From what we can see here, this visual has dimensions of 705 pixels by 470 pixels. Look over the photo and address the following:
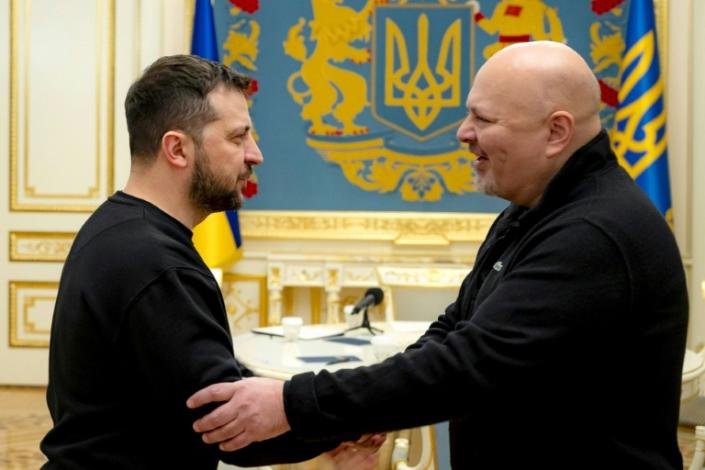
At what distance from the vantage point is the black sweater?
4.56 ft

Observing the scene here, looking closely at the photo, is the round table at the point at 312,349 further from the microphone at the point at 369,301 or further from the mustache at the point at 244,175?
the mustache at the point at 244,175

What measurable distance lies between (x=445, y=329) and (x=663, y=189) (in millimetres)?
3737

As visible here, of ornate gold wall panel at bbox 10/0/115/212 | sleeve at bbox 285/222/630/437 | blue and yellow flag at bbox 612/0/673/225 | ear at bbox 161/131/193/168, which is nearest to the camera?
sleeve at bbox 285/222/630/437

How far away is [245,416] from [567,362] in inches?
21.7

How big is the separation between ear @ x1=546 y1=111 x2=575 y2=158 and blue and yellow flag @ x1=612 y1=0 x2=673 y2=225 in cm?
386

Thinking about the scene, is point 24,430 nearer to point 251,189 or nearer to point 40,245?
point 40,245

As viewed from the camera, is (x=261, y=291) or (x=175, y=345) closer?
Result: (x=175, y=345)

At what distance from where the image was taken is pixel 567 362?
4.41 ft

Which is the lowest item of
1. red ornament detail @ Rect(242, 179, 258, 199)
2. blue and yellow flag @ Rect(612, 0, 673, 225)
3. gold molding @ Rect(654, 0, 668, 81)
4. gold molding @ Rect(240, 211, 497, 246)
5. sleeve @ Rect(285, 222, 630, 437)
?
sleeve @ Rect(285, 222, 630, 437)

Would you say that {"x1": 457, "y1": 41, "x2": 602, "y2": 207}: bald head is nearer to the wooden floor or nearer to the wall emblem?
the wooden floor

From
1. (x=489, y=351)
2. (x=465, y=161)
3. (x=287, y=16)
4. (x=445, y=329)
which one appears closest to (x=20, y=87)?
(x=287, y=16)

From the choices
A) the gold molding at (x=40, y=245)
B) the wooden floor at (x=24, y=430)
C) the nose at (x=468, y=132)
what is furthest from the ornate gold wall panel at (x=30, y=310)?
the nose at (x=468, y=132)

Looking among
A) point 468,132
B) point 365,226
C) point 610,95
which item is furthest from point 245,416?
point 610,95

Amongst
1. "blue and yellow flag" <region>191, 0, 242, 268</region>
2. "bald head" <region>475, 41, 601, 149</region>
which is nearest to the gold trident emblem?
"blue and yellow flag" <region>191, 0, 242, 268</region>
